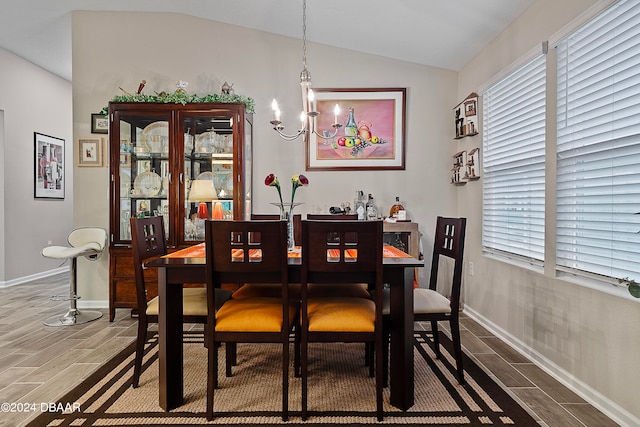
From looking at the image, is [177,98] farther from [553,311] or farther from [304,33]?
[553,311]

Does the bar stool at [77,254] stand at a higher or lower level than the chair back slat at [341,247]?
lower

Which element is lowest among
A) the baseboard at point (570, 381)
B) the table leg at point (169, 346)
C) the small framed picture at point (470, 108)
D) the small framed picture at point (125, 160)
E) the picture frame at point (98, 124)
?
the baseboard at point (570, 381)

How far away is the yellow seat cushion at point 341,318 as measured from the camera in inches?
73.5

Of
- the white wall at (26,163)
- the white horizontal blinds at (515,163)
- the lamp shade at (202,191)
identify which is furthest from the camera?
the white wall at (26,163)

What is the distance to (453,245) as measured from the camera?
2363 millimetres

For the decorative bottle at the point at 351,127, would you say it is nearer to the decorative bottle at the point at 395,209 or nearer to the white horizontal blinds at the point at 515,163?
the decorative bottle at the point at 395,209

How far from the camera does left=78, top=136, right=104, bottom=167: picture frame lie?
151 inches

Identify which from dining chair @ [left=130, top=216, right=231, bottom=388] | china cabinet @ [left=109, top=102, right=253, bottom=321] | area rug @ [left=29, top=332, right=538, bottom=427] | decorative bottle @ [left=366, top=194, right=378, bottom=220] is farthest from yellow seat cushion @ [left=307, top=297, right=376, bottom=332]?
decorative bottle @ [left=366, top=194, right=378, bottom=220]

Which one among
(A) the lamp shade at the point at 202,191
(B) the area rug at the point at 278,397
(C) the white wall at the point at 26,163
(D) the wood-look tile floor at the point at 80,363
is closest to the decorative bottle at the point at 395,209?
(D) the wood-look tile floor at the point at 80,363

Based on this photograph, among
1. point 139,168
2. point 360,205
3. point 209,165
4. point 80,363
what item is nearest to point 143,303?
point 80,363

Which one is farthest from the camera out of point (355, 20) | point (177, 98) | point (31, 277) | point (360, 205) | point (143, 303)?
point (31, 277)

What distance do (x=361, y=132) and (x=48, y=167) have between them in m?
→ 4.50

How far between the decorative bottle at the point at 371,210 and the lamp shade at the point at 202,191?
148cm

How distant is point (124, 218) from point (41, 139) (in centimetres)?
287
